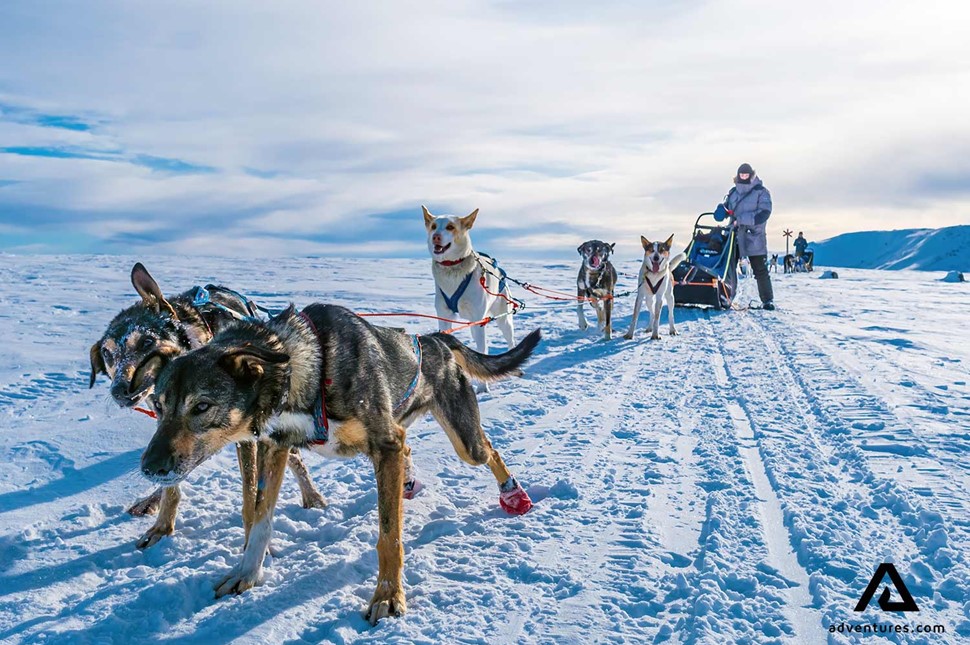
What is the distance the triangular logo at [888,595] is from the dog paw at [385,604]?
164cm

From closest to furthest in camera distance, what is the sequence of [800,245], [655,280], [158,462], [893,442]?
[158,462]
[893,442]
[655,280]
[800,245]

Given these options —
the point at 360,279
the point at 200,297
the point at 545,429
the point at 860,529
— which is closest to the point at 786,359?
the point at 545,429

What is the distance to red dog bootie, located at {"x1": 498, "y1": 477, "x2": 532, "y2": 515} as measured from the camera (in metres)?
3.33

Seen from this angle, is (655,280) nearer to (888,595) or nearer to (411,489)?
(411,489)

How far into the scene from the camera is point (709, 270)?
40.4 ft

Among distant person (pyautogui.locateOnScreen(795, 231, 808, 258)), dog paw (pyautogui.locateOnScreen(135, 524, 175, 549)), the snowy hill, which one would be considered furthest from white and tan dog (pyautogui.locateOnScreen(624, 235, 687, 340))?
the snowy hill

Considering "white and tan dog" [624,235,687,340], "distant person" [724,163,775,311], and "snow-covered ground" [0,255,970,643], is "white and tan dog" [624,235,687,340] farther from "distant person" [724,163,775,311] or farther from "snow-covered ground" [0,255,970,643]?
"distant person" [724,163,775,311]

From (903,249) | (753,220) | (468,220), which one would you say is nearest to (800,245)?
(753,220)

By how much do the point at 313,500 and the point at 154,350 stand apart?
3.60ft

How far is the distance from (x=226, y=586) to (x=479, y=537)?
1.11 meters

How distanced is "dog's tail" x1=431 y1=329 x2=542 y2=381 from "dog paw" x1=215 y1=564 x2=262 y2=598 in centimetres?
146

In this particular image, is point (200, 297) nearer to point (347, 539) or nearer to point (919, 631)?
point (347, 539)

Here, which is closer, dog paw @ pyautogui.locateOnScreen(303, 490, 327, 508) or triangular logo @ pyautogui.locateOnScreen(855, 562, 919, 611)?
triangular logo @ pyautogui.locateOnScreen(855, 562, 919, 611)

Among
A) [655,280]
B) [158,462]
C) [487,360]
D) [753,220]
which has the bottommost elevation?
[158,462]
